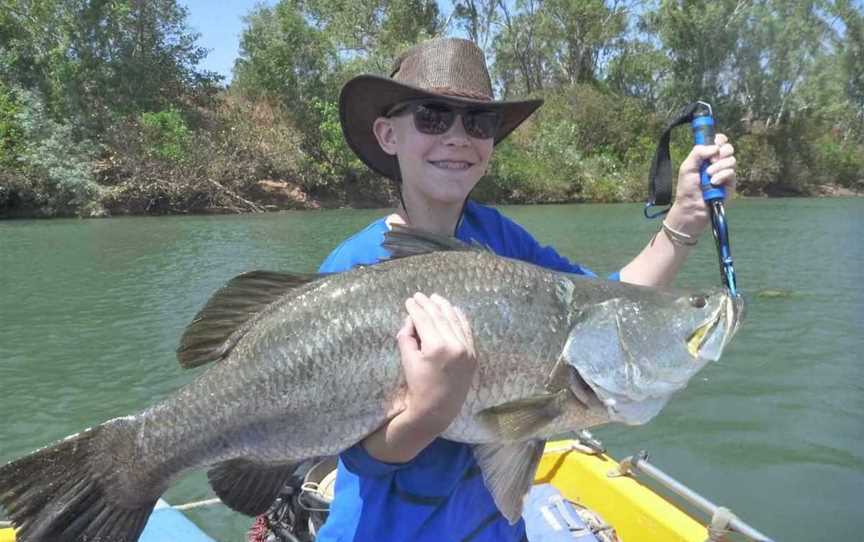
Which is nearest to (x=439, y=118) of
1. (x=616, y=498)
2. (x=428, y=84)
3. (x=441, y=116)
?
(x=441, y=116)

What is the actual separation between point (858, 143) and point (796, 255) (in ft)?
139

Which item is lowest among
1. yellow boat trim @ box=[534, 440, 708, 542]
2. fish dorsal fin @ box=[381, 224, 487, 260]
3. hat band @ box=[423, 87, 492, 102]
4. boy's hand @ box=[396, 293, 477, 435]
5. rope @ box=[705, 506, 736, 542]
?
yellow boat trim @ box=[534, 440, 708, 542]

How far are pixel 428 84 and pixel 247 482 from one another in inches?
52.7

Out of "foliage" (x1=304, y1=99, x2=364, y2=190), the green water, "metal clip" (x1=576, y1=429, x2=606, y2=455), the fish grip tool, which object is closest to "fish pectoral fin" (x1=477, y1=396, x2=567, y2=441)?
the fish grip tool

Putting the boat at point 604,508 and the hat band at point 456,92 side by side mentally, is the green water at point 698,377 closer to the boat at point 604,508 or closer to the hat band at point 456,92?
the boat at point 604,508

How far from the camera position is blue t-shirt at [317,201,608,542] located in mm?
2055

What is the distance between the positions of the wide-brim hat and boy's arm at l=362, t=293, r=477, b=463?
748 millimetres

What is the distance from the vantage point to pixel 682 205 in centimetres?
249

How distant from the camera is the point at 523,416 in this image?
6.14 ft

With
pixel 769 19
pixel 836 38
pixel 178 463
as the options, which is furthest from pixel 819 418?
pixel 836 38

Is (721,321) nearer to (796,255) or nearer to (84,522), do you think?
(84,522)

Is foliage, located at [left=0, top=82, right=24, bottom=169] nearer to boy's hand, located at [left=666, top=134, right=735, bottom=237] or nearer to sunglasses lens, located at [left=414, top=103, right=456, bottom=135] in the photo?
sunglasses lens, located at [left=414, top=103, right=456, bottom=135]

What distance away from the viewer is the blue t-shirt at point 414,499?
6.74 ft

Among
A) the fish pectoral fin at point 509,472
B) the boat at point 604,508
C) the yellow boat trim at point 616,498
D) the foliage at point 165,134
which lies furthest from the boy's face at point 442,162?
the foliage at point 165,134
